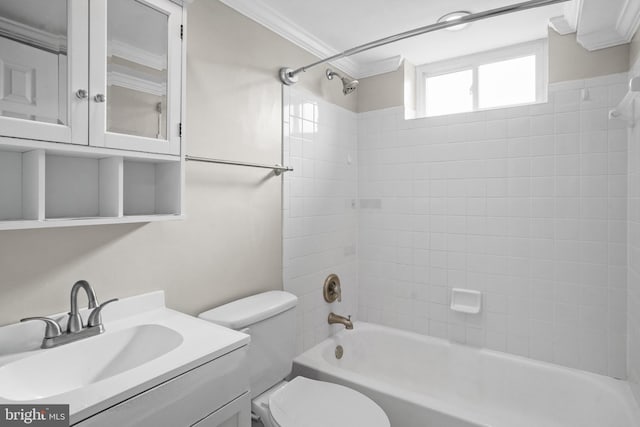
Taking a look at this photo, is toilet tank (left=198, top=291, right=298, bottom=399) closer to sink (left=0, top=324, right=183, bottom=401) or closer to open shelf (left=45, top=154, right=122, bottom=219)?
sink (left=0, top=324, right=183, bottom=401)

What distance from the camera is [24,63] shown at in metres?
1.00

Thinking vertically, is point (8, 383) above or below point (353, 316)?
above

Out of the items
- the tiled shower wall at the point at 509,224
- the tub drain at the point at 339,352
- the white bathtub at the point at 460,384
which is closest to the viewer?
the white bathtub at the point at 460,384

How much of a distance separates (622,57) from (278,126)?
1.92m

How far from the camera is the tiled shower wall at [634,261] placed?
176 centimetres

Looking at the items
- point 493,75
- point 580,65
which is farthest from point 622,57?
point 493,75

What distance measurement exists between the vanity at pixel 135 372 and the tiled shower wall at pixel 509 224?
170 centimetres

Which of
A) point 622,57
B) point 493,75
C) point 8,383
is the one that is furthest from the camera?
point 493,75

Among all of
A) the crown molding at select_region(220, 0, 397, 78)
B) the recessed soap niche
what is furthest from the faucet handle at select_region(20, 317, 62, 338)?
the crown molding at select_region(220, 0, 397, 78)

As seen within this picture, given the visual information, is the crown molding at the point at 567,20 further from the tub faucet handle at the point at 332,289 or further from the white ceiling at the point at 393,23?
the tub faucet handle at the point at 332,289

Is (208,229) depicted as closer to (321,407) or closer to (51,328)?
(51,328)

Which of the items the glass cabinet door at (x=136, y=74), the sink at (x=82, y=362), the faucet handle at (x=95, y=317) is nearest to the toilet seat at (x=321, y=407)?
the sink at (x=82, y=362)

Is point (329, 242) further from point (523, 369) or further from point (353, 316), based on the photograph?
point (523, 369)

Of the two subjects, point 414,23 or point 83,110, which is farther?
point 414,23
